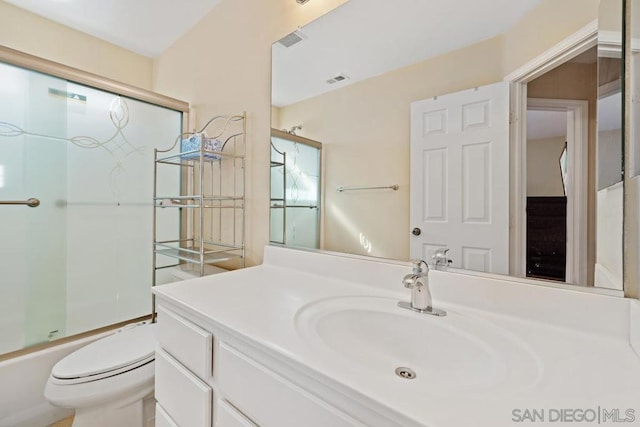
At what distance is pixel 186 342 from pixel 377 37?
3.89 feet

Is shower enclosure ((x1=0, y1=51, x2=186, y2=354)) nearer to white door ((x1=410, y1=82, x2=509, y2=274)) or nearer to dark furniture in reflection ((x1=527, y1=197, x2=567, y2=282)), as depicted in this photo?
white door ((x1=410, y1=82, x2=509, y2=274))

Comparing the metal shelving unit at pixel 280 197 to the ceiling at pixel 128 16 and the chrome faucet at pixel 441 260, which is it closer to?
the chrome faucet at pixel 441 260

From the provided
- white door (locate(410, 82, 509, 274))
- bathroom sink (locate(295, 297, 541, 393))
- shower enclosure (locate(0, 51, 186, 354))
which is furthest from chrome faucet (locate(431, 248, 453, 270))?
shower enclosure (locate(0, 51, 186, 354))

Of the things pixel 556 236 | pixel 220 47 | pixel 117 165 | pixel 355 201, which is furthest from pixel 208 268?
pixel 556 236

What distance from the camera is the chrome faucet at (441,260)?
0.86m

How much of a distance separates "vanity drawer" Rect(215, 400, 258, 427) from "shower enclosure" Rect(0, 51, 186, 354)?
145 cm

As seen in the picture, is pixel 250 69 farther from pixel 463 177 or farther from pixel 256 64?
pixel 463 177

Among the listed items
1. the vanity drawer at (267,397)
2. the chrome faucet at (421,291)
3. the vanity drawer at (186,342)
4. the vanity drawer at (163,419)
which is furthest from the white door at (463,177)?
the vanity drawer at (163,419)

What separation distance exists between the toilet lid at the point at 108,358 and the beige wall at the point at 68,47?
194cm

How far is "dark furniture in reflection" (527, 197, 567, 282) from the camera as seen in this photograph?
2.31ft

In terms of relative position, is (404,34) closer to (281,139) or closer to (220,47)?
(281,139)

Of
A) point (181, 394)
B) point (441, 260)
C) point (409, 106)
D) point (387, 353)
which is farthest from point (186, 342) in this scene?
point (409, 106)

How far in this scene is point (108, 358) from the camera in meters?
1.15

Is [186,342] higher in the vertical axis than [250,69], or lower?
lower
